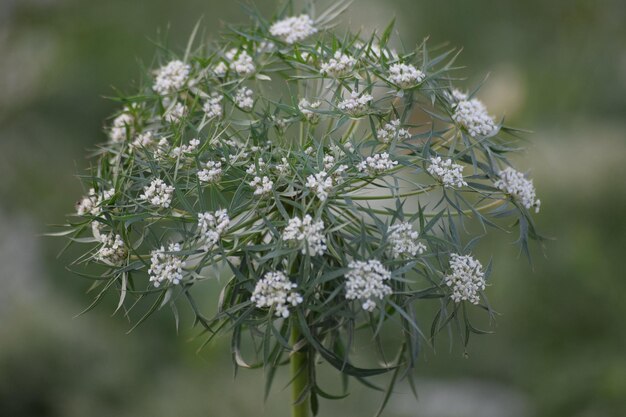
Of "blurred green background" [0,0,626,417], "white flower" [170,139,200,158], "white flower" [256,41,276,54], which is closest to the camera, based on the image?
"white flower" [170,139,200,158]

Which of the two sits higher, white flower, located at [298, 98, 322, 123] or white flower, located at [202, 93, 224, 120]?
white flower, located at [298, 98, 322, 123]

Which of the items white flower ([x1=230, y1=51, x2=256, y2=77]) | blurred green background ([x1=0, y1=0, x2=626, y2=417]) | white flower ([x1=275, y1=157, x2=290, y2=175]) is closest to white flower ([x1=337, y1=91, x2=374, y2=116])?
white flower ([x1=275, y1=157, x2=290, y2=175])

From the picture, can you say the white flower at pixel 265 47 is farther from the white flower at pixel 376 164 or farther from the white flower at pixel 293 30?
the white flower at pixel 376 164

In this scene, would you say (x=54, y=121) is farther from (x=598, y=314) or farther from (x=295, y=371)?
(x=295, y=371)

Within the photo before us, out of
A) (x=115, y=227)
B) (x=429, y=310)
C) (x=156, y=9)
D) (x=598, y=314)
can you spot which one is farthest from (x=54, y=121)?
(x=115, y=227)

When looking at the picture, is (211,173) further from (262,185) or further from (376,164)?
(376,164)

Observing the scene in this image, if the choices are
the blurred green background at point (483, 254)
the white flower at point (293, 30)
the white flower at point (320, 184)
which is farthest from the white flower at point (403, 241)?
the blurred green background at point (483, 254)

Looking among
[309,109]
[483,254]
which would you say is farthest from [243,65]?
[483,254]

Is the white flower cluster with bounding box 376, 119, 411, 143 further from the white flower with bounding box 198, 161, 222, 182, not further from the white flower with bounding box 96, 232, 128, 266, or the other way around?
the white flower with bounding box 96, 232, 128, 266
